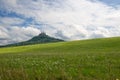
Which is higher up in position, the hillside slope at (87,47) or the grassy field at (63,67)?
the hillside slope at (87,47)

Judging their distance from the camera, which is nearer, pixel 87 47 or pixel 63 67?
pixel 63 67

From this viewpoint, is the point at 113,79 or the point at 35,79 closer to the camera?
the point at 113,79

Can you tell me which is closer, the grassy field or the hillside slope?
the grassy field

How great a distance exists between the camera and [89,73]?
18016 mm

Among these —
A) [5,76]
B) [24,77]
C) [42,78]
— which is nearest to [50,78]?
[42,78]

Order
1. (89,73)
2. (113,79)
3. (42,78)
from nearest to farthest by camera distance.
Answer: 1. (113,79)
2. (42,78)
3. (89,73)

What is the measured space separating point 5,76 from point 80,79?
3681mm

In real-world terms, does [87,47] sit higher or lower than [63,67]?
Result: higher

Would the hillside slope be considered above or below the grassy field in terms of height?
above

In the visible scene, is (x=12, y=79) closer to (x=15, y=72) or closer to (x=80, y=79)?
(x=15, y=72)

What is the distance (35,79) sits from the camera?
13.5m

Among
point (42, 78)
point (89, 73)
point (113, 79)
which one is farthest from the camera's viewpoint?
point (89, 73)

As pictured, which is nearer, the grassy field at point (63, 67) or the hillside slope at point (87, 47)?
the grassy field at point (63, 67)

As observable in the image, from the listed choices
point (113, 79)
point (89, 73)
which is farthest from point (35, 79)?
point (89, 73)
